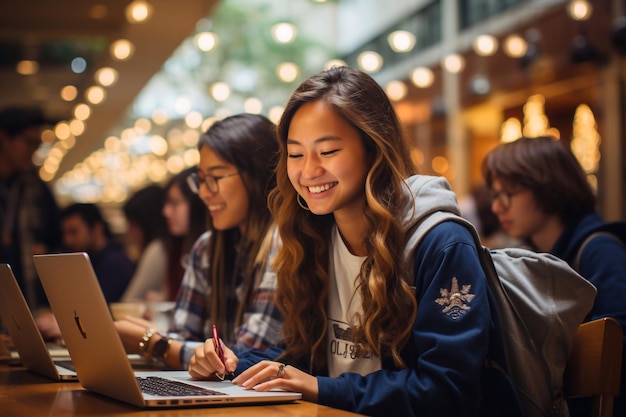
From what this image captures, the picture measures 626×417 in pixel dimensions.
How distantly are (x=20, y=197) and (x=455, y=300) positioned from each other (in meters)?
3.64

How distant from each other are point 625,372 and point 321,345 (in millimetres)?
844

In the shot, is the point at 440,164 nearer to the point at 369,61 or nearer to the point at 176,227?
the point at 369,61

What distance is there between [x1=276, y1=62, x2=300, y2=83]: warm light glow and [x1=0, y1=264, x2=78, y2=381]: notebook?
787 cm

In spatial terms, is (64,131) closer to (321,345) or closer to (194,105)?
(194,105)

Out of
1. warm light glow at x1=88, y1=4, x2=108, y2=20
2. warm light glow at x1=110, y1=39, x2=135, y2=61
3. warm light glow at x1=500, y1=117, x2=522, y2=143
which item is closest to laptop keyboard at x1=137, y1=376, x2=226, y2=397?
warm light glow at x1=88, y1=4, x2=108, y2=20

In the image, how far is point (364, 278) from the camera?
190 cm

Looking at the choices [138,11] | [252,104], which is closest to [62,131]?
[252,104]


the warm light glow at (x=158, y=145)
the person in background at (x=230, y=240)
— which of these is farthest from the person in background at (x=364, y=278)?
the warm light glow at (x=158, y=145)

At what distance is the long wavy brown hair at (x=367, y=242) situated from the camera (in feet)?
6.02

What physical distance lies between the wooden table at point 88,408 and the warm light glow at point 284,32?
24.2ft

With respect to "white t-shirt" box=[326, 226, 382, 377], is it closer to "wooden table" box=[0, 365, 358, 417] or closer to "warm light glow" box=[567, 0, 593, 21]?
"wooden table" box=[0, 365, 358, 417]

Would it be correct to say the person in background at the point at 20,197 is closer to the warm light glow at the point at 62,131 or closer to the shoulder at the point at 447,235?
the shoulder at the point at 447,235

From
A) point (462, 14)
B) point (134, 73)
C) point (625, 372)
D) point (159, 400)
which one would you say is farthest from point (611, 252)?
point (462, 14)

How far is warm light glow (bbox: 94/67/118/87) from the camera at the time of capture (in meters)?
8.84
